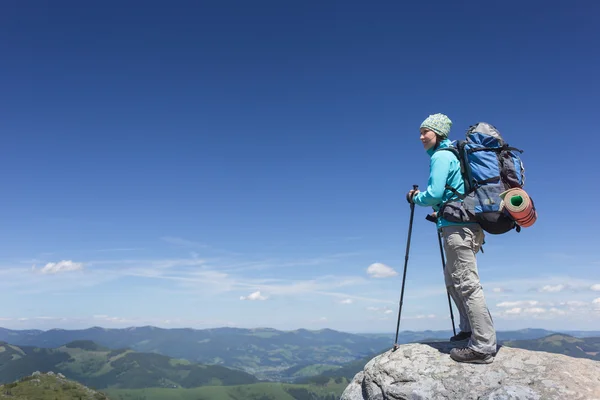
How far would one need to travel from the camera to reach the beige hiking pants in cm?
761

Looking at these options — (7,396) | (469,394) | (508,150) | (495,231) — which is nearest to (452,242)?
(495,231)

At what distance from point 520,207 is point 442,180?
1456 millimetres

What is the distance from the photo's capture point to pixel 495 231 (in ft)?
24.6

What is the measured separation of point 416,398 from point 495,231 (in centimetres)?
361

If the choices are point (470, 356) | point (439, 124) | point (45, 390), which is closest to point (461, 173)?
point (439, 124)

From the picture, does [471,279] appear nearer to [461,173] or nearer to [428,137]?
[461,173]

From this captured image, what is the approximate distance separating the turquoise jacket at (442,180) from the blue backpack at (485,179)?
4.7 inches

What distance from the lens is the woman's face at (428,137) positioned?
8359 millimetres

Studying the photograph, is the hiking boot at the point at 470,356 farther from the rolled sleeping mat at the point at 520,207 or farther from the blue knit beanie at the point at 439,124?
the blue knit beanie at the point at 439,124

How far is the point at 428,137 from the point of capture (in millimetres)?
8375

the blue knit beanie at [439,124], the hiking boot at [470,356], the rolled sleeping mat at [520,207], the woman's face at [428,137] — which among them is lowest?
the hiking boot at [470,356]

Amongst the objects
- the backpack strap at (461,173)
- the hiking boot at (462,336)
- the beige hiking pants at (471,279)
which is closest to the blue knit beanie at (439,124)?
the backpack strap at (461,173)

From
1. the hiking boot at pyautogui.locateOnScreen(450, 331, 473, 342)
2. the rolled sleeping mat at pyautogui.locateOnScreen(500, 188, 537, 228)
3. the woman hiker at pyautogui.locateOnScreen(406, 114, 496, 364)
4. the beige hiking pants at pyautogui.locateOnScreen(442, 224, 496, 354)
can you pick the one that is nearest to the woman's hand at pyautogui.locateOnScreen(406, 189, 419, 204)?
the woman hiker at pyautogui.locateOnScreen(406, 114, 496, 364)

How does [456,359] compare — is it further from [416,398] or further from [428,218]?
[428,218]
